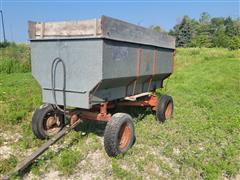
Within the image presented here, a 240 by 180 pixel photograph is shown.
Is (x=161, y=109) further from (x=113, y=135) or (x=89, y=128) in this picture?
(x=113, y=135)

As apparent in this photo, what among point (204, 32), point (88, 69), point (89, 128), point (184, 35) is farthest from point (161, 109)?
point (204, 32)

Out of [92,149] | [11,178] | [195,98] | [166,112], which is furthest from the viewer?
[195,98]

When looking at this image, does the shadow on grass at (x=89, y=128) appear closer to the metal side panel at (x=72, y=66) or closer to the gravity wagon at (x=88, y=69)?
the gravity wagon at (x=88, y=69)

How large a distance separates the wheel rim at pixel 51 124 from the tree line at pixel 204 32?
141 feet

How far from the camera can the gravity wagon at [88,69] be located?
3621mm

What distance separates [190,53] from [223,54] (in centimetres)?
304

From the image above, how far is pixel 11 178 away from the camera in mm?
3113

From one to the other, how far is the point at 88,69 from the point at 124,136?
4.09 feet

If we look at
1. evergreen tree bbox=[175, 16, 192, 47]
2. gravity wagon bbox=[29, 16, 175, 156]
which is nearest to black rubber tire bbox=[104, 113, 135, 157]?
gravity wagon bbox=[29, 16, 175, 156]

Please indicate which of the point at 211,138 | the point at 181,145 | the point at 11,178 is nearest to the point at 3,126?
the point at 11,178

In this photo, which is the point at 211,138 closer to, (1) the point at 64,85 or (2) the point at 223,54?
(1) the point at 64,85

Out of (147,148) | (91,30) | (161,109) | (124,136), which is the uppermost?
(91,30)

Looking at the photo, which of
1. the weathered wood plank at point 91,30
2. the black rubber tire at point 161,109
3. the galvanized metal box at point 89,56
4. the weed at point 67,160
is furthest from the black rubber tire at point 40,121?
the black rubber tire at point 161,109

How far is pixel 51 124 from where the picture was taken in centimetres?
467
